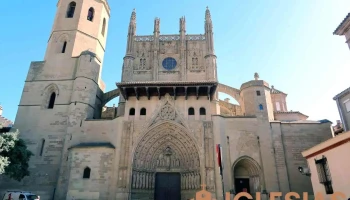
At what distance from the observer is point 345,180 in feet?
27.8

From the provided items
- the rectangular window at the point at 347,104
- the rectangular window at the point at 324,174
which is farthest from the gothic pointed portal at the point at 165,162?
the rectangular window at the point at 347,104

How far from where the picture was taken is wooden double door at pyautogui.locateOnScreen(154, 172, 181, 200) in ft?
48.2

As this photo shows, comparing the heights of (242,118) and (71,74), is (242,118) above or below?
below

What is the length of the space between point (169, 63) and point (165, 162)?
7.54 m

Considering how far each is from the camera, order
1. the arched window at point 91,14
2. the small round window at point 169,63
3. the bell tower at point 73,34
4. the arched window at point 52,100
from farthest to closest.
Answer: the arched window at point 91,14 → the bell tower at point 73,34 → the small round window at point 169,63 → the arched window at point 52,100

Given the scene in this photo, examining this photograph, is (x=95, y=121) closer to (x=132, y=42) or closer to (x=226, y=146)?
(x=132, y=42)

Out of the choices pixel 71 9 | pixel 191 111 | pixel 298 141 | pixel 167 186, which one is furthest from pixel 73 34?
pixel 298 141

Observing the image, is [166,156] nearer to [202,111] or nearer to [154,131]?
[154,131]

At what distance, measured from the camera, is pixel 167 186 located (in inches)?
591

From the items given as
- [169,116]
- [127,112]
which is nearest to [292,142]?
[169,116]

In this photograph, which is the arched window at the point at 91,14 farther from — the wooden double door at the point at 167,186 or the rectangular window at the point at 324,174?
the rectangular window at the point at 324,174

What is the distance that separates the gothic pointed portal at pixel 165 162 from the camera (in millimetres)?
14586

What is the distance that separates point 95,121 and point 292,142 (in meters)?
13.0

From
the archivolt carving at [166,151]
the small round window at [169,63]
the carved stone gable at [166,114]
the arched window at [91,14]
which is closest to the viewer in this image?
the archivolt carving at [166,151]
